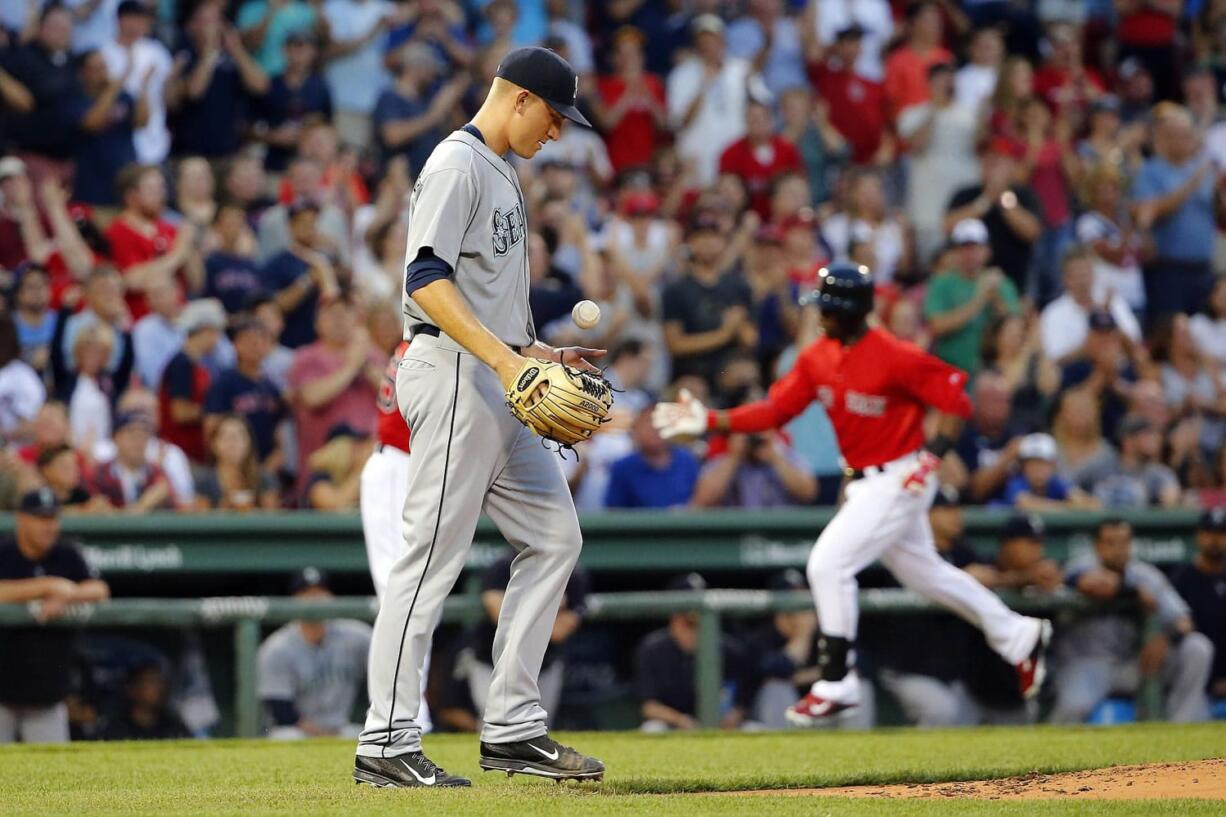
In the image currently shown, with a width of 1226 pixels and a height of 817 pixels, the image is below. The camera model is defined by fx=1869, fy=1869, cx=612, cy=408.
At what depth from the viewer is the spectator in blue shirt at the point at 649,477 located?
388 inches

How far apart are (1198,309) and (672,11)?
4.54 m

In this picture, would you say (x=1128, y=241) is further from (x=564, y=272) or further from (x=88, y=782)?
(x=88, y=782)

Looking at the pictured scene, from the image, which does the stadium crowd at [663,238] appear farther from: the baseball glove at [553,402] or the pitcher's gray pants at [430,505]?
the baseball glove at [553,402]

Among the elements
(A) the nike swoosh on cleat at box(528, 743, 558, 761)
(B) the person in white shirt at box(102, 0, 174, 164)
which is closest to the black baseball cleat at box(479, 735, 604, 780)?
(A) the nike swoosh on cleat at box(528, 743, 558, 761)

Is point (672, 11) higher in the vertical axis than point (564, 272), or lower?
higher

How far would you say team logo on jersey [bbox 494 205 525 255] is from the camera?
16.4 ft

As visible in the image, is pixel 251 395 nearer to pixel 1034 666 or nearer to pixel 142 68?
pixel 142 68

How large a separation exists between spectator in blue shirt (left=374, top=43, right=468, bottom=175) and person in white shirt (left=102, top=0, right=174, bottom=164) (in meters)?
1.44

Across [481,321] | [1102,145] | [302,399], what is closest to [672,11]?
[1102,145]

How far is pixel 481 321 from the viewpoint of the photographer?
4.96 meters

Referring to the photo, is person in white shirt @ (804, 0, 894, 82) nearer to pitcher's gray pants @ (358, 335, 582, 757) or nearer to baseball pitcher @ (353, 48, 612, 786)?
baseball pitcher @ (353, 48, 612, 786)

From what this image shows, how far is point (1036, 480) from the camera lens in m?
10.3

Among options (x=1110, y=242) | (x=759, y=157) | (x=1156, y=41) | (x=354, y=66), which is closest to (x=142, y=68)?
(x=354, y=66)

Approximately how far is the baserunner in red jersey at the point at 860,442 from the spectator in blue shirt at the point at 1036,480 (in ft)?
7.65
